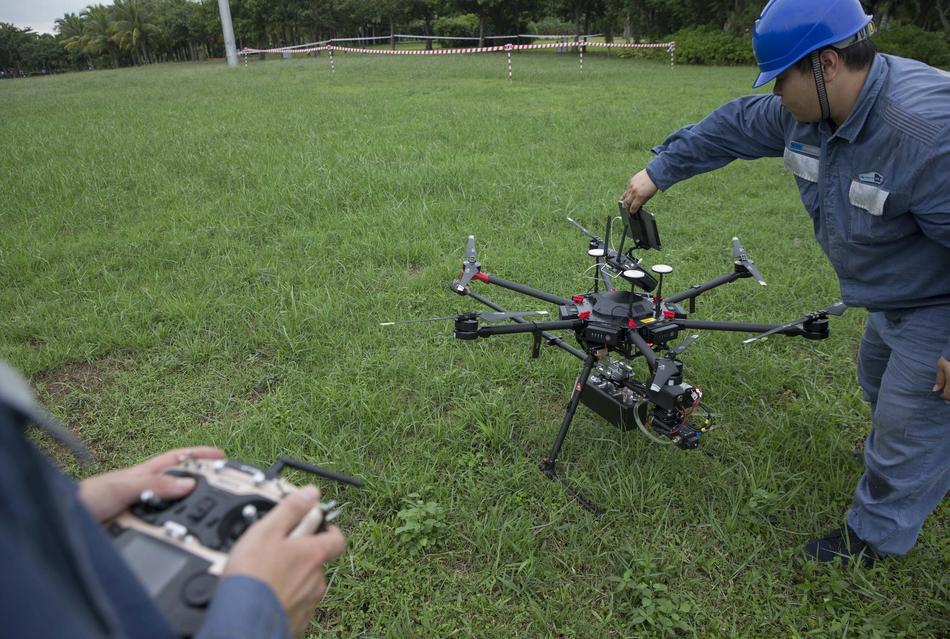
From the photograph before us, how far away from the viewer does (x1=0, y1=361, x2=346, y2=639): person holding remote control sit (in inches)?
20.7

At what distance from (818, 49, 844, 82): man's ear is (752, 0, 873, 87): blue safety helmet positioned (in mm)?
32

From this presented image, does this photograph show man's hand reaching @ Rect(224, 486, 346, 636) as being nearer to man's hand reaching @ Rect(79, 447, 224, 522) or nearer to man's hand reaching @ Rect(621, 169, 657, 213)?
man's hand reaching @ Rect(79, 447, 224, 522)

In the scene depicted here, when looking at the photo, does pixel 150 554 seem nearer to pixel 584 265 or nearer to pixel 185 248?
pixel 584 265

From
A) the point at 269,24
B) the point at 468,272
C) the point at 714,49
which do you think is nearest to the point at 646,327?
the point at 468,272

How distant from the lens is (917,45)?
1791 centimetres

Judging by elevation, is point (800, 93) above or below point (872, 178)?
above

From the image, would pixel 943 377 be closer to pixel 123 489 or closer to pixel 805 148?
pixel 805 148

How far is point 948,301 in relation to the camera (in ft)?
6.63

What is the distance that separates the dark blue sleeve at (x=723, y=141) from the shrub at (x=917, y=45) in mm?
19357

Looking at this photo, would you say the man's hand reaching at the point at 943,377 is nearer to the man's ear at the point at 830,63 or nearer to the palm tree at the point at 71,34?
the man's ear at the point at 830,63

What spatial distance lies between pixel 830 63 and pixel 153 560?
2.25 metres

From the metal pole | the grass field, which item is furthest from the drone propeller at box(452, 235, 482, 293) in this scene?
the metal pole

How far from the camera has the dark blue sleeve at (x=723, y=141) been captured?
8.23 feet

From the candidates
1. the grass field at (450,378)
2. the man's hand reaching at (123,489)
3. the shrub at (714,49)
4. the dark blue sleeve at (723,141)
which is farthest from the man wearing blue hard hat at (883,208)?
the shrub at (714,49)
